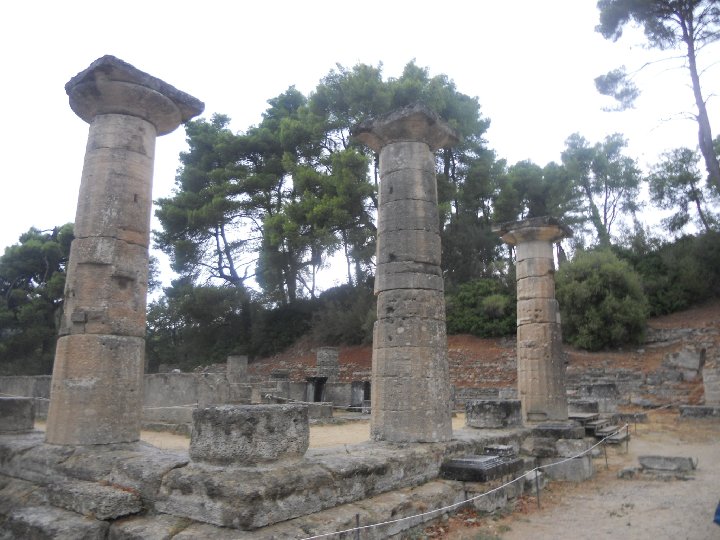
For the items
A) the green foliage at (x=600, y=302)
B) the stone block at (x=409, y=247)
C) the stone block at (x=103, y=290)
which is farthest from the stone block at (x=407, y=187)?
the green foliage at (x=600, y=302)

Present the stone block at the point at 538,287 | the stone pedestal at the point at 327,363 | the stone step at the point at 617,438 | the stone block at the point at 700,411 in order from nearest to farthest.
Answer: the stone step at the point at 617,438 < the stone block at the point at 538,287 < the stone block at the point at 700,411 < the stone pedestal at the point at 327,363

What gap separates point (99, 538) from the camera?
437 centimetres

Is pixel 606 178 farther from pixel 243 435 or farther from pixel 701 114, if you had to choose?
pixel 243 435

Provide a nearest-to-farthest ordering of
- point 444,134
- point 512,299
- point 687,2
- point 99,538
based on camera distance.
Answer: point 99,538 → point 444,134 → point 687,2 → point 512,299

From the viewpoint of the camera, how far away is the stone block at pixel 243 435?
14.9 feet

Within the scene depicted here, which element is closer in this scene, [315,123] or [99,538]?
[99,538]

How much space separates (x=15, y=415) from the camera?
7.02m

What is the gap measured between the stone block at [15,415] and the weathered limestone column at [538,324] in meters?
8.10

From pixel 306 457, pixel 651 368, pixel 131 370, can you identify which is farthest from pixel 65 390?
pixel 651 368

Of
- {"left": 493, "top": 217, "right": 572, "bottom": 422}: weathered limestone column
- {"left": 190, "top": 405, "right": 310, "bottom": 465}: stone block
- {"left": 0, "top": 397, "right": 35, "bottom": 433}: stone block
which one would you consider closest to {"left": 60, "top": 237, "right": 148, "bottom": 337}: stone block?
{"left": 0, "top": 397, "right": 35, "bottom": 433}: stone block

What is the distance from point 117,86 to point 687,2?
24972 mm

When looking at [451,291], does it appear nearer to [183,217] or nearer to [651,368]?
[651,368]

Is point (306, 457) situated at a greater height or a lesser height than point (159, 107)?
lesser

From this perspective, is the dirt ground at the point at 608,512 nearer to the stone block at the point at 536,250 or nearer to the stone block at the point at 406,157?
the stone block at the point at 536,250
